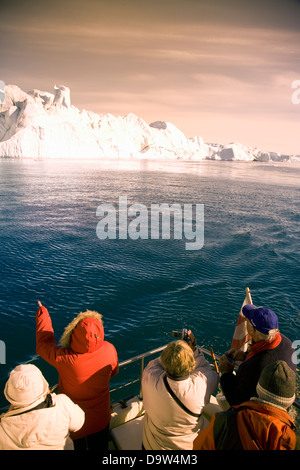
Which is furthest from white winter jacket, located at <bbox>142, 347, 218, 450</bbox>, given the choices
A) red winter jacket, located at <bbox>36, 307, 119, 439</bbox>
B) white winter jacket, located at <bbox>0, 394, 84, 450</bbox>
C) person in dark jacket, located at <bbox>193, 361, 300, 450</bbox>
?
white winter jacket, located at <bbox>0, 394, 84, 450</bbox>

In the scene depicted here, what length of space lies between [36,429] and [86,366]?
1.00 m

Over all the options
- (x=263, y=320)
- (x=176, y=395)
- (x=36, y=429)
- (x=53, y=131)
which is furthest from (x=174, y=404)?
(x=53, y=131)

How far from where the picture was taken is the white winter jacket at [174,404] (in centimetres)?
311

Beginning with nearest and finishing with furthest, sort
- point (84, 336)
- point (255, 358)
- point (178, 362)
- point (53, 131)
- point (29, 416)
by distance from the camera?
point (29, 416), point (178, 362), point (84, 336), point (255, 358), point (53, 131)

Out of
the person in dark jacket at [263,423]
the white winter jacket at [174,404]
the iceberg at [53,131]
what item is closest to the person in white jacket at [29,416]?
the white winter jacket at [174,404]

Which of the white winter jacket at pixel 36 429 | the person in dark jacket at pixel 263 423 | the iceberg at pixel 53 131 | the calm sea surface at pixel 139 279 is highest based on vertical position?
the iceberg at pixel 53 131

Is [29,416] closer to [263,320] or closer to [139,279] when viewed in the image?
[263,320]

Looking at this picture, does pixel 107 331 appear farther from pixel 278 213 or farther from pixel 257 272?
pixel 278 213

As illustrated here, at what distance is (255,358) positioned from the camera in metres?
3.90

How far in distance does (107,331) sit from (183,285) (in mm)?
6052

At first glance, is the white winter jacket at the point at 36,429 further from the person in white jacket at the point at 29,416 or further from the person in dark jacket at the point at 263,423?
the person in dark jacket at the point at 263,423

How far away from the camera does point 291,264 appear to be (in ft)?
71.2

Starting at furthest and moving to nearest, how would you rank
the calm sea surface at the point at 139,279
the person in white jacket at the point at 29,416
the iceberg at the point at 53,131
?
the iceberg at the point at 53,131
the calm sea surface at the point at 139,279
the person in white jacket at the point at 29,416

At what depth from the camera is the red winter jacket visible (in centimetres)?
371
